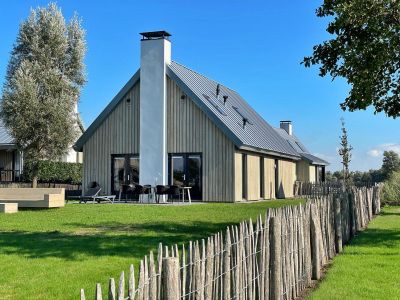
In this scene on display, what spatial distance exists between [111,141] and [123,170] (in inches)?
66.1

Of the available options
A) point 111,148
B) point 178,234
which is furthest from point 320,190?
point 178,234

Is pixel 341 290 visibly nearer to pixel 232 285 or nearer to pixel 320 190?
pixel 232 285

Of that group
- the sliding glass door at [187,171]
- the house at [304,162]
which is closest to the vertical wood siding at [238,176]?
the sliding glass door at [187,171]

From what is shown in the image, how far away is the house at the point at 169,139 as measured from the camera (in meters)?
23.9

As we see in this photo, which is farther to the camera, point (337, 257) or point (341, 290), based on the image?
point (337, 257)

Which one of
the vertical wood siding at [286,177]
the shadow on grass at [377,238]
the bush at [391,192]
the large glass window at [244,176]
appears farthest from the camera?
the vertical wood siding at [286,177]

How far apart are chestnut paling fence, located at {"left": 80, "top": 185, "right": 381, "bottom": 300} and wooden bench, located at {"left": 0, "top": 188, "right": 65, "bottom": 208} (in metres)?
11.4

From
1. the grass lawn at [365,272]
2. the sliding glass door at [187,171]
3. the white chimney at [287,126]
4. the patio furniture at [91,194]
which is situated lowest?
the grass lawn at [365,272]

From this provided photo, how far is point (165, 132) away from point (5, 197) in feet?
28.6

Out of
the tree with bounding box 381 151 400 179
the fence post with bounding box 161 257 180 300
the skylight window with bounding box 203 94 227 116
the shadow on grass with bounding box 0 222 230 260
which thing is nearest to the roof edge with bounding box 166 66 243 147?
the skylight window with bounding box 203 94 227 116

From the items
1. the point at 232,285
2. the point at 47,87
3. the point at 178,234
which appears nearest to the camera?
the point at 232,285

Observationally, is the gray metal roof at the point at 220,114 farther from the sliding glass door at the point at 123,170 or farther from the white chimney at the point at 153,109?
the sliding glass door at the point at 123,170

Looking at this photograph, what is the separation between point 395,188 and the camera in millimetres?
24578

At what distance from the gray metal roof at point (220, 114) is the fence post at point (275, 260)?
1687 cm
